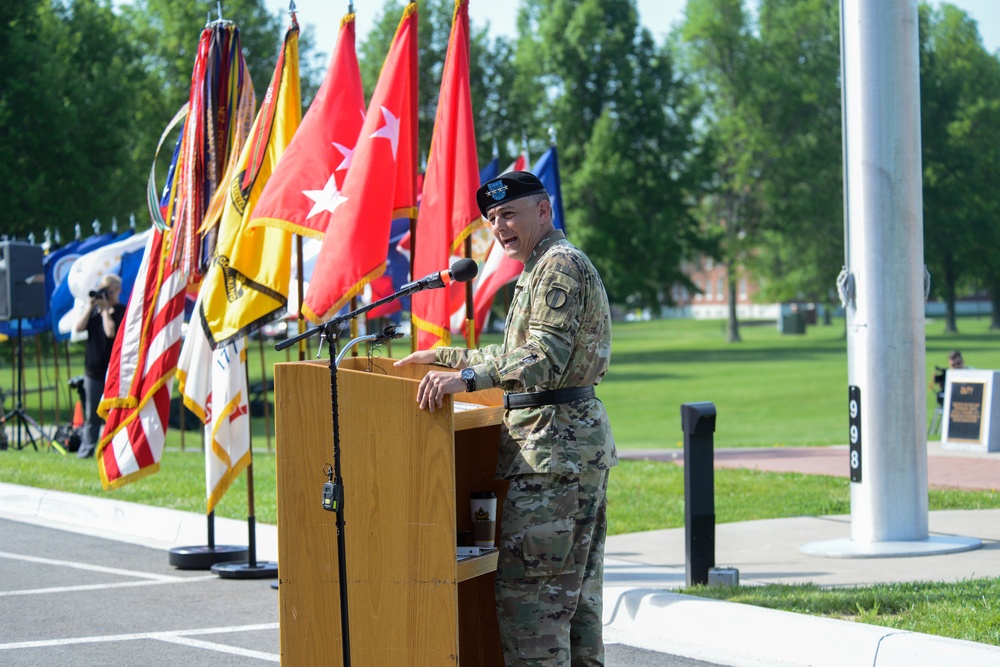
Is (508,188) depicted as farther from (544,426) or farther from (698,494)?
(698,494)

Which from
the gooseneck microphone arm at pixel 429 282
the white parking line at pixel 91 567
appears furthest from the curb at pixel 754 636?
the white parking line at pixel 91 567

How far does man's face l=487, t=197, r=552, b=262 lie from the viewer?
15.2 feet

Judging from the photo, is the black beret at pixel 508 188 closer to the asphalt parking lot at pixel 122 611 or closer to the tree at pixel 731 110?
the asphalt parking lot at pixel 122 611

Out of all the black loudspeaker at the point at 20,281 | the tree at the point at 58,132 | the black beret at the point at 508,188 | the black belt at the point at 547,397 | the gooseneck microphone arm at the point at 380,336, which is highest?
the tree at the point at 58,132

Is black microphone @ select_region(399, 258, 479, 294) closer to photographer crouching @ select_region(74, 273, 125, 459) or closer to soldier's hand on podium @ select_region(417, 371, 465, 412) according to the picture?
soldier's hand on podium @ select_region(417, 371, 465, 412)

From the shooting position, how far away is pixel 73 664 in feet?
20.5

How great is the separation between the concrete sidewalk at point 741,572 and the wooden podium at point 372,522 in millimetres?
2113

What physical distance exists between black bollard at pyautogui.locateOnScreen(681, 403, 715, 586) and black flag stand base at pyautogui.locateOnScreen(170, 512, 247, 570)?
3.64 m

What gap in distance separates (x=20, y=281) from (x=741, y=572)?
43.6 ft

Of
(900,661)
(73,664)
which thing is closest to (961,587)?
(900,661)

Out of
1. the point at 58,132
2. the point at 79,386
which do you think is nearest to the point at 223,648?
the point at 79,386

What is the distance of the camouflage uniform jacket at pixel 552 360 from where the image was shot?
173 inches

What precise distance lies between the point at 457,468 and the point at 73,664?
255 centimetres

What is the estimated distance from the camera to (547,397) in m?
4.54
